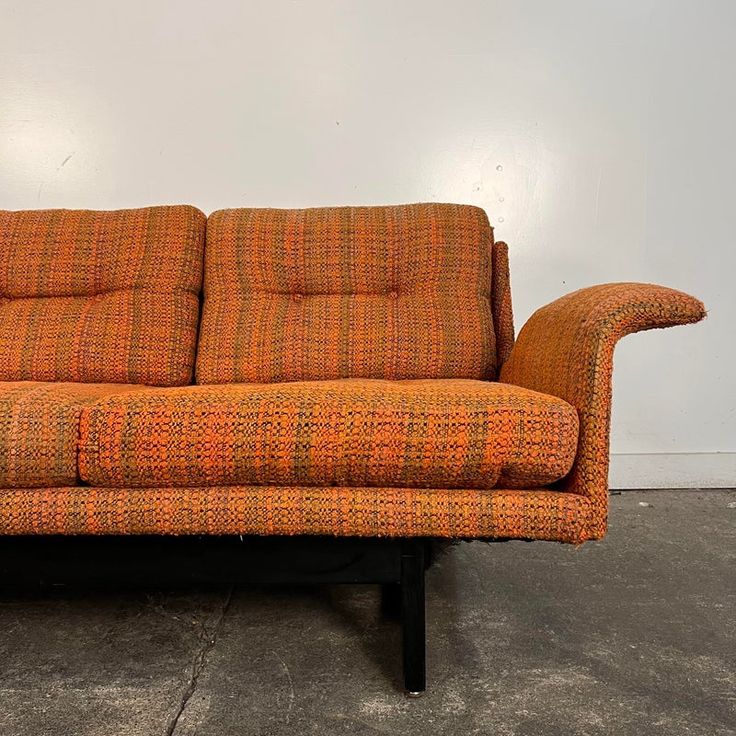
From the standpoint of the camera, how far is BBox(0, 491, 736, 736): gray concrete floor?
0.84 m

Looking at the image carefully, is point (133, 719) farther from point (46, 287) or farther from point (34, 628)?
point (46, 287)

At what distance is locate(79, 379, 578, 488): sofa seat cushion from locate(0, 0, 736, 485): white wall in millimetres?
1311

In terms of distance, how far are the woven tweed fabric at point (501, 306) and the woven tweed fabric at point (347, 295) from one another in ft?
0.13

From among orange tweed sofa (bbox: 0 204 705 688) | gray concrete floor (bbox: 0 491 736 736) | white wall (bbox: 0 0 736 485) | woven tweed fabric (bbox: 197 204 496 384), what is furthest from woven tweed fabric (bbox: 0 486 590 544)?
white wall (bbox: 0 0 736 485)

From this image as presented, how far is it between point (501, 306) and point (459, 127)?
848 mm

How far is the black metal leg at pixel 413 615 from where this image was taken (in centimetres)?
91

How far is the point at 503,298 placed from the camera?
156cm

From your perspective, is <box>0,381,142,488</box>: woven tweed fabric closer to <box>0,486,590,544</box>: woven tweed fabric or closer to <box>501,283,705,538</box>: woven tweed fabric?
<box>0,486,590,544</box>: woven tweed fabric

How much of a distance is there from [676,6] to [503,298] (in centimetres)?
139

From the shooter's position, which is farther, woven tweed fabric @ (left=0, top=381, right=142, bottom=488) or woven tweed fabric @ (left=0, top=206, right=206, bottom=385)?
woven tweed fabric @ (left=0, top=206, right=206, bottom=385)

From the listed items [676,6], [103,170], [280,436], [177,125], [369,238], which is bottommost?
[280,436]

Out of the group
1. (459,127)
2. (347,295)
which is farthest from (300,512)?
(459,127)

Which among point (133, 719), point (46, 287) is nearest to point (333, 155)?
point (46, 287)

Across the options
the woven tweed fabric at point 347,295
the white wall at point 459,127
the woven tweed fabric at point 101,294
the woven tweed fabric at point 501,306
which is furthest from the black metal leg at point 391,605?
the white wall at point 459,127
